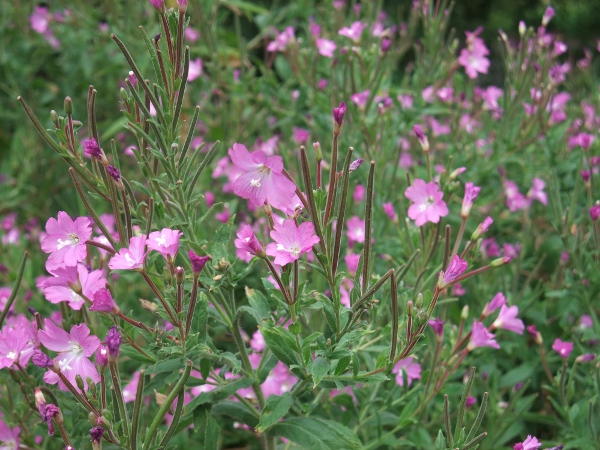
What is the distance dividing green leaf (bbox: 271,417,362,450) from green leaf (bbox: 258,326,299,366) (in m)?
0.14

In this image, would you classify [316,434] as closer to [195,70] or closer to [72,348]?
[72,348]

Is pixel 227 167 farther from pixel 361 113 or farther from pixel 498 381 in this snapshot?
pixel 498 381

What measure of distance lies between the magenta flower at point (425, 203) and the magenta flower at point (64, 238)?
0.62 m

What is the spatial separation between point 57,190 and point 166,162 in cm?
197

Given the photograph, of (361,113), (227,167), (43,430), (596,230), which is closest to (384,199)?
(361,113)

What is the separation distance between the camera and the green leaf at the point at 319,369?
3.18 feet

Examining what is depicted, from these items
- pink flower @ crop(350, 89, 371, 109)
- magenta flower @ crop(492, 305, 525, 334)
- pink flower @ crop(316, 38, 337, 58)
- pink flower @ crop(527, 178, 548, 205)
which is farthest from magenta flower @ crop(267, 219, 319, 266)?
pink flower @ crop(527, 178, 548, 205)

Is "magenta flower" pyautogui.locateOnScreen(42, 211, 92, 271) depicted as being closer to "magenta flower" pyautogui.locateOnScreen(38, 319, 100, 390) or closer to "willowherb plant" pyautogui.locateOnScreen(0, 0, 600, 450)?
"willowherb plant" pyautogui.locateOnScreen(0, 0, 600, 450)

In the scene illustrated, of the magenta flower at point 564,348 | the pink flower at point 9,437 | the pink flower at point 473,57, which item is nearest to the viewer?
the pink flower at point 9,437

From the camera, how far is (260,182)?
3.36 feet

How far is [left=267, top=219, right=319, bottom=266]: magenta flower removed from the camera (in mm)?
961

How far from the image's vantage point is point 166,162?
1.07 meters

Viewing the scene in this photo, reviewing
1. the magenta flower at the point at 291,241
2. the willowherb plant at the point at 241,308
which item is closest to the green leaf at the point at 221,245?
the willowherb plant at the point at 241,308

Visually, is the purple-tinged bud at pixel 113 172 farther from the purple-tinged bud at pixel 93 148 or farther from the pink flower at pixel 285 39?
the pink flower at pixel 285 39
